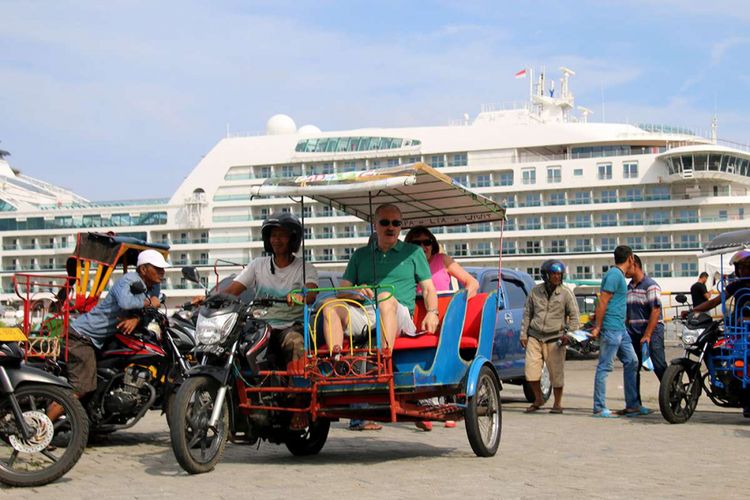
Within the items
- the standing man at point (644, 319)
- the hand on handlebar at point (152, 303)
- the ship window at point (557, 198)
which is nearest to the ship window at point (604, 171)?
the ship window at point (557, 198)

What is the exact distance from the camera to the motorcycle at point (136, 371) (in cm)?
820

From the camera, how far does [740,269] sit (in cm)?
1020

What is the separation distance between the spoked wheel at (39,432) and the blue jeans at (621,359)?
6.74m

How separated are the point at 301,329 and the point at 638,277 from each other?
5.77 meters

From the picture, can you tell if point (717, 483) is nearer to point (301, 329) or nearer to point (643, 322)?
point (301, 329)

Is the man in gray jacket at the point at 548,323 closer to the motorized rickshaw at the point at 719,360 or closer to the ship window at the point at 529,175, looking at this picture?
the motorized rickshaw at the point at 719,360

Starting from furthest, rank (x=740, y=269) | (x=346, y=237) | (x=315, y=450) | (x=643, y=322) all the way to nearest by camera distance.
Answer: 1. (x=346, y=237)
2. (x=643, y=322)
3. (x=740, y=269)
4. (x=315, y=450)

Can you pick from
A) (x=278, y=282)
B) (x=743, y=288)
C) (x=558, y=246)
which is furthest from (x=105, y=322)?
(x=558, y=246)

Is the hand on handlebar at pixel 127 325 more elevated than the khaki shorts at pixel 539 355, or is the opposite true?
the hand on handlebar at pixel 127 325

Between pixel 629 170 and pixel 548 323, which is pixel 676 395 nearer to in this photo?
pixel 548 323

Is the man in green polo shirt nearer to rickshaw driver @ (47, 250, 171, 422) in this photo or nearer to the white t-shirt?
the white t-shirt

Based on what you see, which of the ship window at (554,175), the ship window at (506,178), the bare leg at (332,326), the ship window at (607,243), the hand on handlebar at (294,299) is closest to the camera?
the bare leg at (332,326)

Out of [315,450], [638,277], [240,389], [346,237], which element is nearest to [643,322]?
[638,277]

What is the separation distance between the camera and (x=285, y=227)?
776cm
